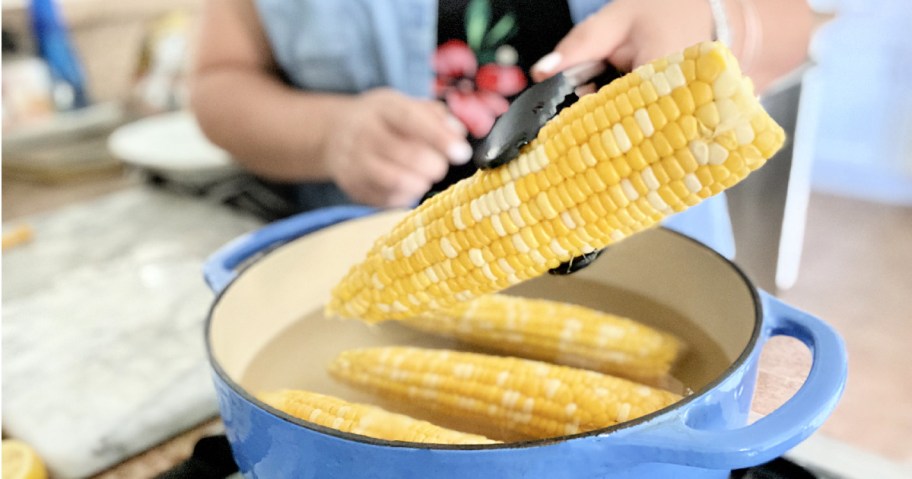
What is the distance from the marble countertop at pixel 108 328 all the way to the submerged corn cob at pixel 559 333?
6.3 inches

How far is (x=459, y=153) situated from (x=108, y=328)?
0.32 m

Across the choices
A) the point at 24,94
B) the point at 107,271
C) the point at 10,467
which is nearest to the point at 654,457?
the point at 10,467

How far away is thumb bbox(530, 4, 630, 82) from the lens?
0.70 feet

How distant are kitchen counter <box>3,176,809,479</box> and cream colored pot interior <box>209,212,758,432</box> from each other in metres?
0.04

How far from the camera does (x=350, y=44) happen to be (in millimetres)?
531

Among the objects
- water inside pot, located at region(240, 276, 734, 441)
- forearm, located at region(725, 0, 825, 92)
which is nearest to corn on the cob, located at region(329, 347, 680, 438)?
water inside pot, located at region(240, 276, 734, 441)

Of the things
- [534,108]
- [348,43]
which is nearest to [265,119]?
[348,43]

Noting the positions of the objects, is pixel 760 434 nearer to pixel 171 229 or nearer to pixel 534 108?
pixel 534 108

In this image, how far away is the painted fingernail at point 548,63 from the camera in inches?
8.6

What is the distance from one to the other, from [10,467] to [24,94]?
67cm

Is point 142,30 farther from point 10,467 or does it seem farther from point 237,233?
point 10,467

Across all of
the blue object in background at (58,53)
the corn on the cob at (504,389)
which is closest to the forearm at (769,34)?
the corn on the cob at (504,389)

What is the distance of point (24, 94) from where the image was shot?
0.86 meters

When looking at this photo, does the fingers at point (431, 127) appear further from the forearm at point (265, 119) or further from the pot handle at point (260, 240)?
the forearm at point (265, 119)
